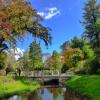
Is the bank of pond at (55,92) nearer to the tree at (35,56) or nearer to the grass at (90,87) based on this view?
the grass at (90,87)

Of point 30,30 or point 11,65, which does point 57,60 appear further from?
point 30,30

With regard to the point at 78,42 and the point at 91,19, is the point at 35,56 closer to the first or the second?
the point at 78,42

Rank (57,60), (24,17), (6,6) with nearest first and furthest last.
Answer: (6,6)
(24,17)
(57,60)

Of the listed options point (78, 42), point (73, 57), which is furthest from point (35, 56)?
point (73, 57)

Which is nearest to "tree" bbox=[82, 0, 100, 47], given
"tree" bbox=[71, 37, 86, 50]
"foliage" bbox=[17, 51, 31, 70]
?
"tree" bbox=[71, 37, 86, 50]

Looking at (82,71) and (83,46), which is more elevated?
(83,46)

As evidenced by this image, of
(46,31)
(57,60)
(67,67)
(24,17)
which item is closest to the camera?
(24,17)

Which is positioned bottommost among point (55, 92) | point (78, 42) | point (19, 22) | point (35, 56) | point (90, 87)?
point (55, 92)

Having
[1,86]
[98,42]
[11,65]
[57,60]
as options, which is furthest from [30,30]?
[57,60]

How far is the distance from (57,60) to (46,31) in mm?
92752

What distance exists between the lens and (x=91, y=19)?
263ft

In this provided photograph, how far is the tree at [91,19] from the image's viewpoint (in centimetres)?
7788

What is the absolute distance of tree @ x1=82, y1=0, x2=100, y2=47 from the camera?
7788 cm

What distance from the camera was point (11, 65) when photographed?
9712 centimetres
